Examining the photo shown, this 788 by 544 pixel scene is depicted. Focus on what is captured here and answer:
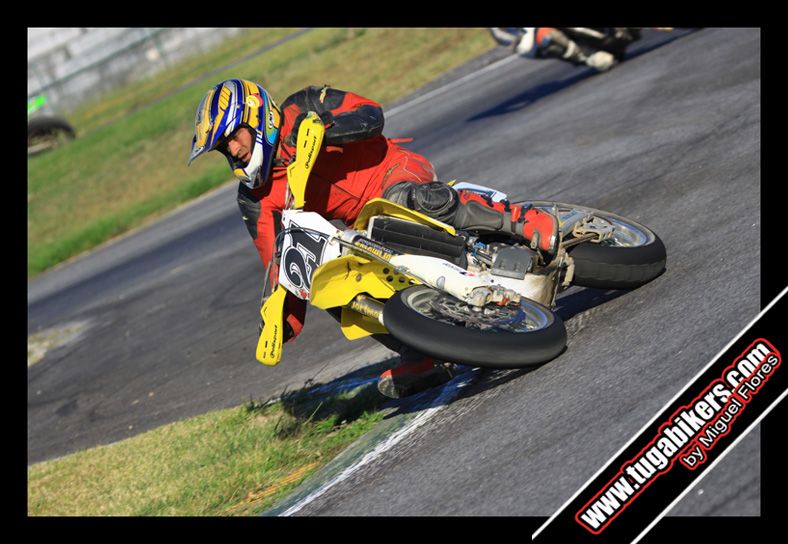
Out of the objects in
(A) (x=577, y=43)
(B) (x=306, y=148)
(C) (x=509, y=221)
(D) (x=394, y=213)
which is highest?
(B) (x=306, y=148)

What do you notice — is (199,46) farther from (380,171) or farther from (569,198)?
(380,171)

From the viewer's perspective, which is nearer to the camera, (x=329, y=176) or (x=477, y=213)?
(x=477, y=213)

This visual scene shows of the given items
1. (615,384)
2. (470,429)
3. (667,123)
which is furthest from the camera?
(667,123)

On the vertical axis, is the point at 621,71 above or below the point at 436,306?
below

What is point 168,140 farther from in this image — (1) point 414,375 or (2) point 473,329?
(2) point 473,329

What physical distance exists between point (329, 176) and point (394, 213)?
63 centimetres

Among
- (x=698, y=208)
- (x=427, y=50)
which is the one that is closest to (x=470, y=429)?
(x=698, y=208)

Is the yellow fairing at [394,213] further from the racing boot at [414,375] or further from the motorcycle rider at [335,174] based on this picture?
the racing boot at [414,375]

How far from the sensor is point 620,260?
5645 millimetres

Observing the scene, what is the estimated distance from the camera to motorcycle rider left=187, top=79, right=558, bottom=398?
558 cm

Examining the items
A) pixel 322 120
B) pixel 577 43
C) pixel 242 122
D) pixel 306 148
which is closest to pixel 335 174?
pixel 322 120

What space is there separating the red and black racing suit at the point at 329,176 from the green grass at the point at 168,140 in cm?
1326

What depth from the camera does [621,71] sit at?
Result: 529 inches
